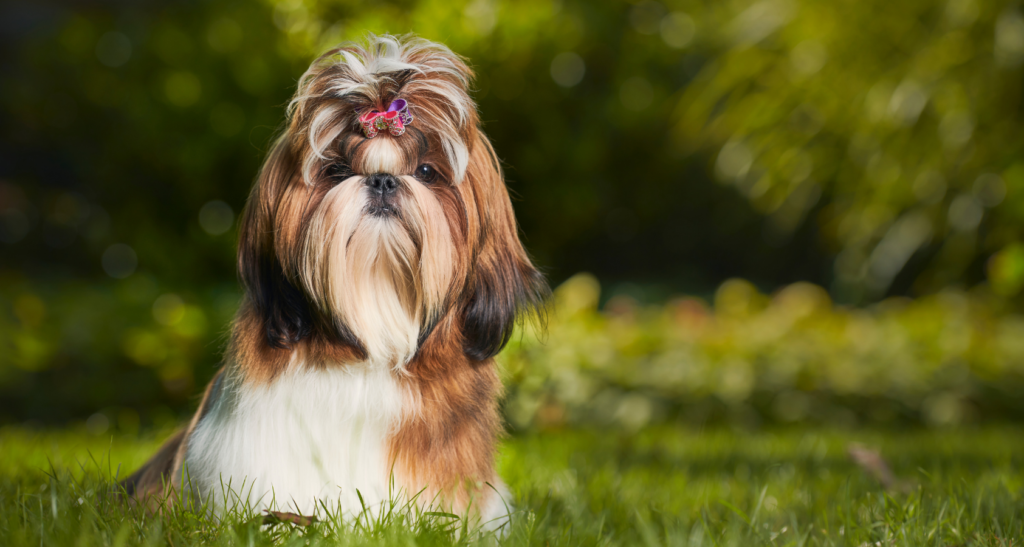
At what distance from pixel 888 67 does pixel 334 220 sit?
475cm

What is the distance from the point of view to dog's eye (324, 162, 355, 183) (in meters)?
1.97

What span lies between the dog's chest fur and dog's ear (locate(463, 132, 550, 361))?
0.29 metres

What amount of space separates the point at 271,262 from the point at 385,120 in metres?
0.52

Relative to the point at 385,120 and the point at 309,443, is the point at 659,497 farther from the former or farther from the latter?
the point at 385,120

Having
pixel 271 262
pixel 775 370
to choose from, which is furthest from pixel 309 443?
pixel 775 370

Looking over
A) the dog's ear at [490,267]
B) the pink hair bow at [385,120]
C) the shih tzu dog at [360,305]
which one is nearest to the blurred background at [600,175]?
the dog's ear at [490,267]

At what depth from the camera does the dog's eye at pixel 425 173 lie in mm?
1998

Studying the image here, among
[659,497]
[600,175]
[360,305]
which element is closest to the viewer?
[360,305]

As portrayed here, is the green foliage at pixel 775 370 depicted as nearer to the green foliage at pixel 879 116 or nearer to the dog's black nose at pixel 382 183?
the green foliage at pixel 879 116

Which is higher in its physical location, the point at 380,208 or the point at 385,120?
the point at 385,120

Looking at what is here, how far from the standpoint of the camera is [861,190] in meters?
5.64

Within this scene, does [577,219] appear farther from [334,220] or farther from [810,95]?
[334,220]

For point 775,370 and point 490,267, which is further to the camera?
point 775,370

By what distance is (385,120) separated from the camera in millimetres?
1893
